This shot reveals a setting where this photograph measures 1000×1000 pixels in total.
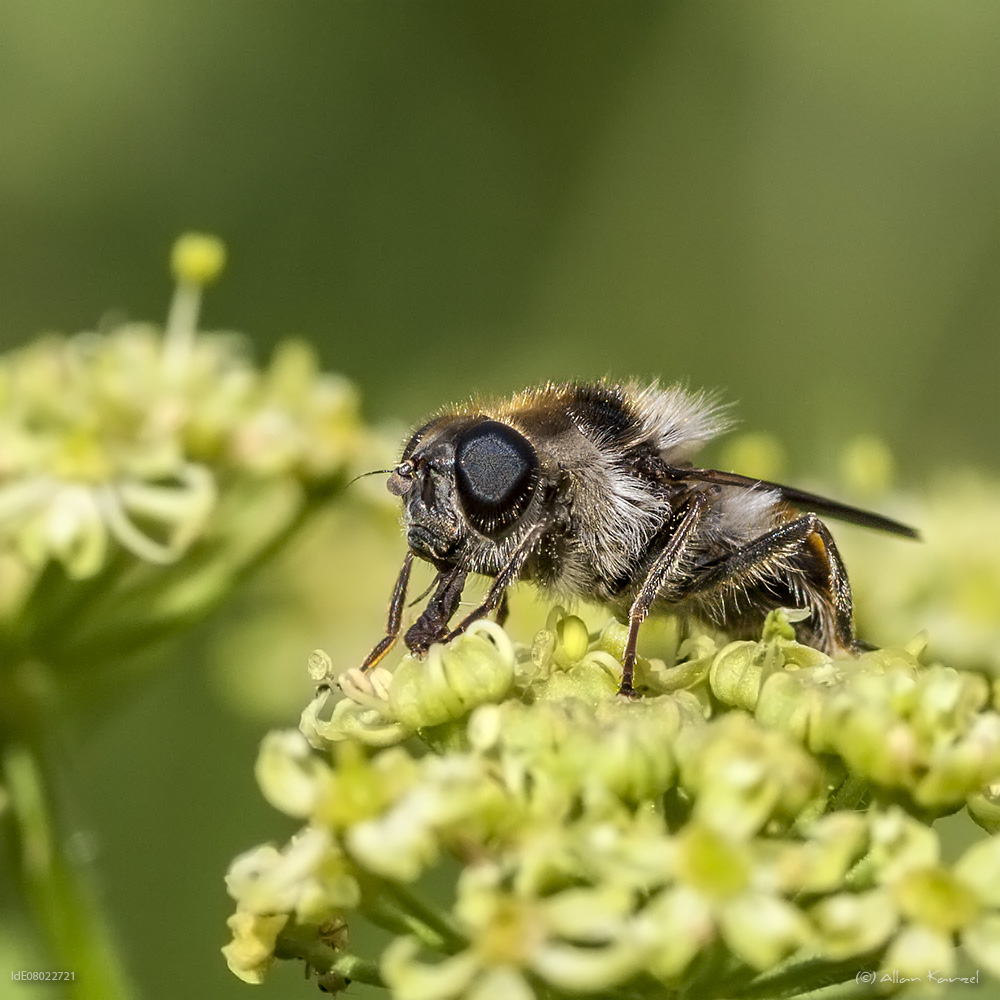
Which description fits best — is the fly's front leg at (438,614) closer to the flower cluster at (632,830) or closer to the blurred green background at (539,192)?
the flower cluster at (632,830)

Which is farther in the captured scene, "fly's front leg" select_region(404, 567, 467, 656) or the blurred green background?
the blurred green background

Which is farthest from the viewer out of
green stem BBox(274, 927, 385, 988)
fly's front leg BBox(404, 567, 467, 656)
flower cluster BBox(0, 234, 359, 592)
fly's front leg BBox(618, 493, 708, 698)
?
flower cluster BBox(0, 234, 359, 592)

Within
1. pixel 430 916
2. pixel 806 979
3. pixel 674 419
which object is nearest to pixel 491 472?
pixel 674 419

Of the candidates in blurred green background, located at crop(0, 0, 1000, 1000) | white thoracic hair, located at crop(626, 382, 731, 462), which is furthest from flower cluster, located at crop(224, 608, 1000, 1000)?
blurred green background, located at crop(0, 0, 1000, 1000)

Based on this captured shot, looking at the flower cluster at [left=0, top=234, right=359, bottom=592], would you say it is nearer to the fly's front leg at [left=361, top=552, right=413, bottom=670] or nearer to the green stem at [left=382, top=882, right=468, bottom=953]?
the fly's front leg at [left=361, top=552, right=413, bottom=670]

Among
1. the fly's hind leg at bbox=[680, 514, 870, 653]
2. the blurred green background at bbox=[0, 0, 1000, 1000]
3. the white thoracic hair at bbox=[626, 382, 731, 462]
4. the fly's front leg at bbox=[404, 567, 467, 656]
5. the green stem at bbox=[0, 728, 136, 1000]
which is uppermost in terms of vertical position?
the blurred green background at bbox=[0, 0, 1000, 1000]

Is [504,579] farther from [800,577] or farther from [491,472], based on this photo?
[800,577]
